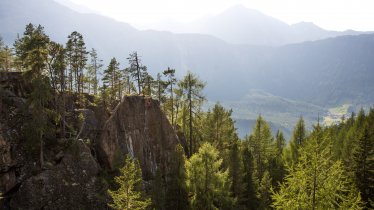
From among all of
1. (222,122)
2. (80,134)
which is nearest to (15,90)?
(80,134)

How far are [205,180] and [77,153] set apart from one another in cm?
1713

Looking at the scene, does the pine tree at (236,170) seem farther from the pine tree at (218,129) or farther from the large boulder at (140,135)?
the large boulder at (140,135)

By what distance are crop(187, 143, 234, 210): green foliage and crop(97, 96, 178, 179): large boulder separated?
10451mm

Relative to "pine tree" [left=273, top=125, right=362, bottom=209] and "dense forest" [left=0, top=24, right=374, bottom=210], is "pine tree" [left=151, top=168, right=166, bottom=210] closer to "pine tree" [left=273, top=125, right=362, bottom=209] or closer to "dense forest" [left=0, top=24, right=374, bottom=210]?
"dense forest" [left=0, top=24, right=374, bottom=210]

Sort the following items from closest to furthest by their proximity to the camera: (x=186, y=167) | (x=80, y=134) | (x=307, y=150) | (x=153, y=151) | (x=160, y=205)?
(x=307, y=150), (x=160, y=205), (x=186, y=167), (x=80, y=134), (x=153, y=151)

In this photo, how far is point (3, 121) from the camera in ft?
134

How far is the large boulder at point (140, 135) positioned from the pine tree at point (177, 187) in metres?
8.66

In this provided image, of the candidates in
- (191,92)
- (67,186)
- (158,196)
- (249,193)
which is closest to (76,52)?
(191,92)

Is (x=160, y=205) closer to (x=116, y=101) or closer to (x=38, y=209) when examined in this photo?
(x=38, y=209)

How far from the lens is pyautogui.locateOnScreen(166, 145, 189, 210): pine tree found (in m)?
41.6

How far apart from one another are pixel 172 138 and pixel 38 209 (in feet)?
76.9

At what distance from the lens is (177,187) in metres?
41.7

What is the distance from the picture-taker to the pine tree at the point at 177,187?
136 ft

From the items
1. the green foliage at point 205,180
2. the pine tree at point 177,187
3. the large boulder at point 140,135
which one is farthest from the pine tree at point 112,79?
the green foliage at point 205,180
